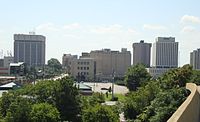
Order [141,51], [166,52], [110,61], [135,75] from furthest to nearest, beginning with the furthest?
1. [141,51]
2. [166,52]
3. [110,61]
4. [135,75]

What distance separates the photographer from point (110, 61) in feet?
496

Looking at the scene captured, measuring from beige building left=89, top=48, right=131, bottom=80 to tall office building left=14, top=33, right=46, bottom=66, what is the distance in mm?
39021

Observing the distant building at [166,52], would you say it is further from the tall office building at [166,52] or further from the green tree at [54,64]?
the green tree at [54,64]

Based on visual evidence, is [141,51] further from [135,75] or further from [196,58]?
[135,75]

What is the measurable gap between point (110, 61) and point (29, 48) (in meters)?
46.8

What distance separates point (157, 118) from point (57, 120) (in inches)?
270

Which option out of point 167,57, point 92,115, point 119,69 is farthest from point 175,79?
point 167,57

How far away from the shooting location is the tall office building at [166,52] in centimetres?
16788

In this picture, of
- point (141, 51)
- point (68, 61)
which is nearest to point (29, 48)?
point (68, 61)

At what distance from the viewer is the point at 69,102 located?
33.1 m

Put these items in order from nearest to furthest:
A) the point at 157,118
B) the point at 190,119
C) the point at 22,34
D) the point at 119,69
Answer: the point at 190,119
the point at 157,118
the point at 119,69
the point at 22,34

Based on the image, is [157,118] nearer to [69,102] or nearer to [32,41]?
[69,102]

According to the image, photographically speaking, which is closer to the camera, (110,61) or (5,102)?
(5,102)

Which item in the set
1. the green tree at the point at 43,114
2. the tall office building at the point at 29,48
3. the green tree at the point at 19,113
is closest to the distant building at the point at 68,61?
the tall office building at the point at 29,48
